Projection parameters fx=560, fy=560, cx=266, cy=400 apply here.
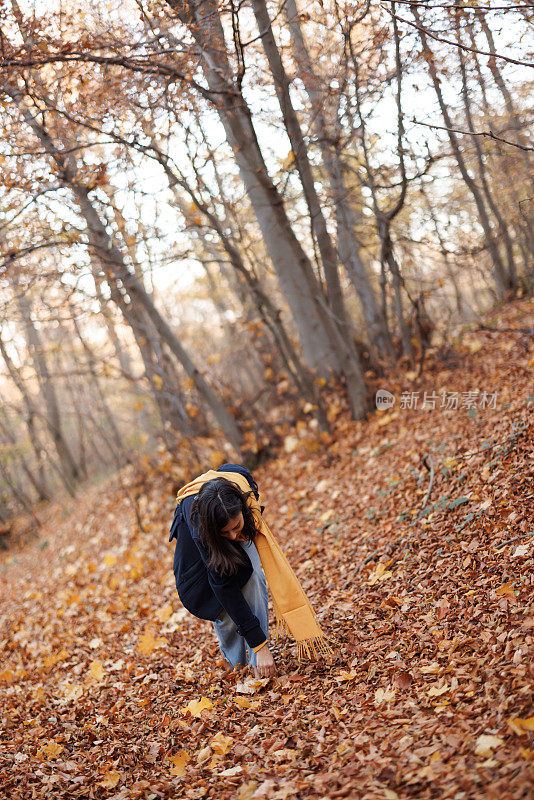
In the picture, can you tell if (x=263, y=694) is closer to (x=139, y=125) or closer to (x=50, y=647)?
(x=50, y=647)

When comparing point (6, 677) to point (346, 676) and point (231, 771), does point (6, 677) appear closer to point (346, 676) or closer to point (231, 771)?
point (231, 771)

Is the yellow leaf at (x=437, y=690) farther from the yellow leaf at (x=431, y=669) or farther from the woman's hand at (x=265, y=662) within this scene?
the woman's hand at (x=265, y=662)

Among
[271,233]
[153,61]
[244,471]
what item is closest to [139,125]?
[153,61]

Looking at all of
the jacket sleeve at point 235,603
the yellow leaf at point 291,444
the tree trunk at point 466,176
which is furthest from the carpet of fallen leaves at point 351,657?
the tree trunk at point 466,176

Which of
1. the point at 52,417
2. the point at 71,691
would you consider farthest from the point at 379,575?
the point at 52,417

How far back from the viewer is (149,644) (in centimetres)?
473

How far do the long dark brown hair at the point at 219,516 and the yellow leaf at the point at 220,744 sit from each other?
88 cm

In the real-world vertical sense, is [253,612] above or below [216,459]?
below

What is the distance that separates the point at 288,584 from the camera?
3.39 meters

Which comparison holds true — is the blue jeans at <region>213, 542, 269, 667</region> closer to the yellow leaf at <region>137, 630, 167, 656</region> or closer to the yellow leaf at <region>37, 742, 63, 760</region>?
the yellow leaf at <region>37, 742, 63, 760</region>

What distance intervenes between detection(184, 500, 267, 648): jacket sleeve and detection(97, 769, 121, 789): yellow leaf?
980mm

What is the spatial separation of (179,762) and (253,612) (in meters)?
0.87

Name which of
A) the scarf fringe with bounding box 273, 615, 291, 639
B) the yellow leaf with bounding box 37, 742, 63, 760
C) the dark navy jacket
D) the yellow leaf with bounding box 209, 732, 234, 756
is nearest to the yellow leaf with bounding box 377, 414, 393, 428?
the scarf fringe with bounding box 273, 615, 291, 639

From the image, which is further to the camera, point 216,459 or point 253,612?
point 216,459
